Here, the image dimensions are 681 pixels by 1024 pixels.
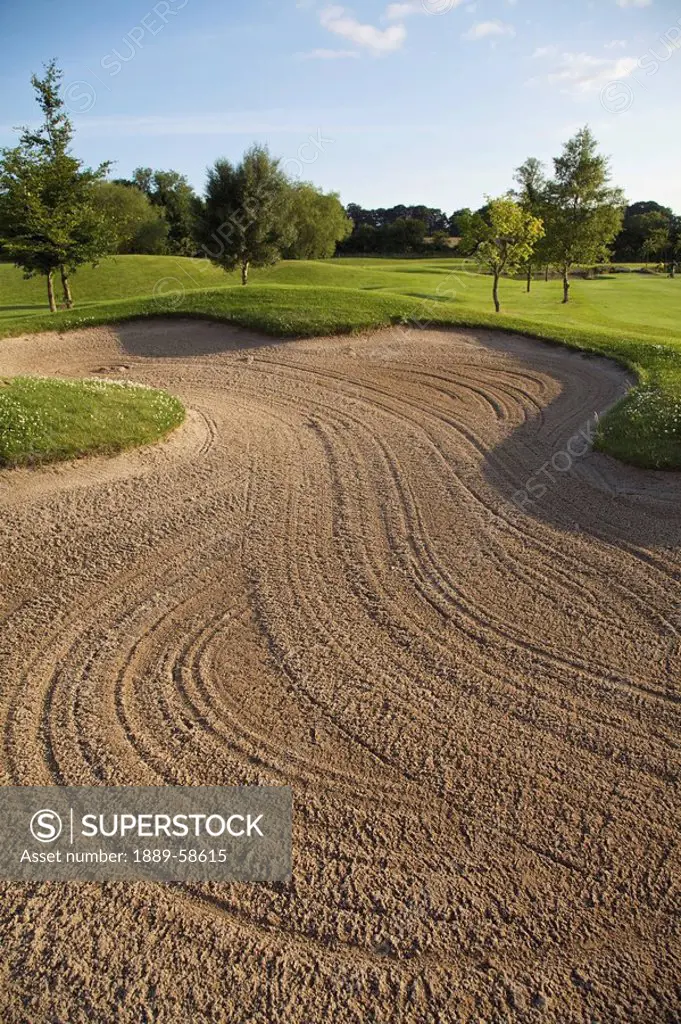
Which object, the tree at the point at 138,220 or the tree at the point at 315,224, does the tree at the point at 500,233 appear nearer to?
the tree at the point at 315,224

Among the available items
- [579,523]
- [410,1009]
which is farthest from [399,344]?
[410,1009]

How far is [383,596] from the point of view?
7750 millimetres

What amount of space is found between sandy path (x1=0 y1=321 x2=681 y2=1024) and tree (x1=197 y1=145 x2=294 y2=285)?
25683mm

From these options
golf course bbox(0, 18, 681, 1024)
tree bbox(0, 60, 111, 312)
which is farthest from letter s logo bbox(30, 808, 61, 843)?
tree bbox(0, 60, 111, 312)

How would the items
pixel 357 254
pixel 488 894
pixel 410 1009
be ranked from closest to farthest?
pixel 410 1009 → pixel 488 894 → pixel 357 254

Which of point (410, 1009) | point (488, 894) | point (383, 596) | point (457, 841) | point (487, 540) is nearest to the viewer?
point (410, 1009)

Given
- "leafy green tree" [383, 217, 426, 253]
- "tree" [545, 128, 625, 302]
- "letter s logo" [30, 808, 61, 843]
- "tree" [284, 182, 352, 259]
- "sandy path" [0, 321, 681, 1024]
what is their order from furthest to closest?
"leafy green tree" [383, 217, 426, 253], "tree" [284, 182, 352, 259], "tree" [545, 128, 625, 302], "letter s logo" [30, 808, 61, 843], "sandy path" [0, 321, 681, 1024]

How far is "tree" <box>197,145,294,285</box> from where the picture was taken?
33188mm

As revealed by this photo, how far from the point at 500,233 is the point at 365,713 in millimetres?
29185

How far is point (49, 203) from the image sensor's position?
2689 centimetres

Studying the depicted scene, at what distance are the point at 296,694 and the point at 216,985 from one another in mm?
2568

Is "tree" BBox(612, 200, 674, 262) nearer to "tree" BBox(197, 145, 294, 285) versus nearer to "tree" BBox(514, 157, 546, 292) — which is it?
"tree" BBox(514, 157, 546, 292)

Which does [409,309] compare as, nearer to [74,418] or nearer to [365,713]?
[74,418]

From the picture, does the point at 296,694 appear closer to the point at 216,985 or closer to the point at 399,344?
the point at 216,985
